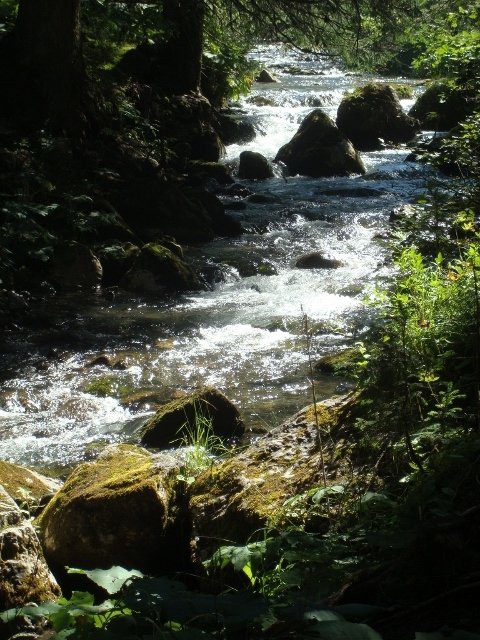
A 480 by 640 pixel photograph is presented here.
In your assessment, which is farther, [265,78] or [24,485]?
[265,78]

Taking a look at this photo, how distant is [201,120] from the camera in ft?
56.0

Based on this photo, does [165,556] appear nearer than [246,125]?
Yes

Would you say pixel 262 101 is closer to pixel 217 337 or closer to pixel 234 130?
pixel 234 130

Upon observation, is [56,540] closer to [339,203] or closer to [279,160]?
[339,203]

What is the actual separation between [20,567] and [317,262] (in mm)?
8005

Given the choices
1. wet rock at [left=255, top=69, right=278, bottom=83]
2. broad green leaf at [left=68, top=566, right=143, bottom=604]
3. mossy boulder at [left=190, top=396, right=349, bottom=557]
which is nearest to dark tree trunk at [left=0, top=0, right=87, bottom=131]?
mossy boulder at [left=190, top=396, right=349, bottom=557]

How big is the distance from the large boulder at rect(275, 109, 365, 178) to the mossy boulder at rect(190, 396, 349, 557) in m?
13.3

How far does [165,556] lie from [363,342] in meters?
1.42

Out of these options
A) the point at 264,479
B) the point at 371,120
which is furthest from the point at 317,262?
the point at 371,120

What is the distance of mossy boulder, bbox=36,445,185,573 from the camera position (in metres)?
3.92

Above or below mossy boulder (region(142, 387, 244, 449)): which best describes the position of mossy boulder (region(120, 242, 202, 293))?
above

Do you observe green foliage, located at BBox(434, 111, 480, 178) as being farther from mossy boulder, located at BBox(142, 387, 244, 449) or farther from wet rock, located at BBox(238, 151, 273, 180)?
wet rock, located at BBox(238, 151, 273, 180)

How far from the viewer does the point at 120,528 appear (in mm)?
3912

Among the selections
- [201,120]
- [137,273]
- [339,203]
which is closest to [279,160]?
[201,120]
